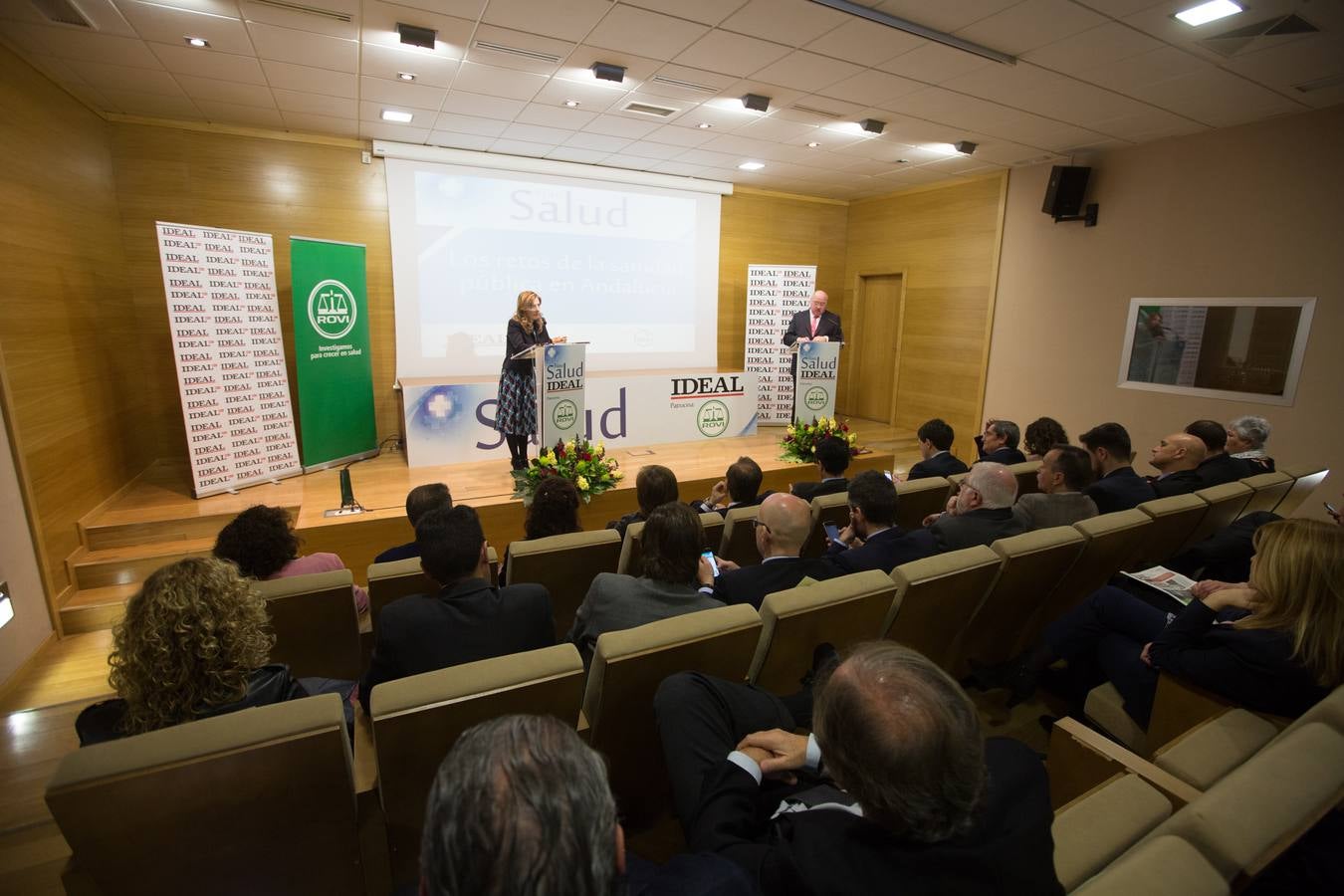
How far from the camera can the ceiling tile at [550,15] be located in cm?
321

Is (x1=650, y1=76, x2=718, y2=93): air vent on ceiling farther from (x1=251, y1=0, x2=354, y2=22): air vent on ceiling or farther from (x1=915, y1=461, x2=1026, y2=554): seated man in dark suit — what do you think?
(x1=915, y1=461, x2=1026, y2=554): seated man in dark suit

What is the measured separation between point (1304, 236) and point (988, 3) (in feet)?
11.4

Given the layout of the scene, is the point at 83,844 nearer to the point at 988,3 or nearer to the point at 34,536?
the point at 34,536

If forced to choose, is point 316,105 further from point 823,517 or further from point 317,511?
point 823,517

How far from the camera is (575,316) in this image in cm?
710

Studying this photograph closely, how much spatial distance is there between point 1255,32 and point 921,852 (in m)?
4.63

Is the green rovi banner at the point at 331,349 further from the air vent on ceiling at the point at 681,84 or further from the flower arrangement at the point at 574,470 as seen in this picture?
the air vent on ceiling at the point at 681,84

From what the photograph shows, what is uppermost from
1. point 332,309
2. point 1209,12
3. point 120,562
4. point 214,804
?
point 1209,12

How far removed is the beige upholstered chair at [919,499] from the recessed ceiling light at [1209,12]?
2.60 meters

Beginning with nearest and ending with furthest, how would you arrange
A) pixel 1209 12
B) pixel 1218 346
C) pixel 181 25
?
pixel 1209 12 < pixel 181 25 < pixel 1218 346

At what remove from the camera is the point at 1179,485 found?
3.29 metres

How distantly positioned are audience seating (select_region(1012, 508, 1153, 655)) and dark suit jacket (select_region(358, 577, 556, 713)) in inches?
76.9

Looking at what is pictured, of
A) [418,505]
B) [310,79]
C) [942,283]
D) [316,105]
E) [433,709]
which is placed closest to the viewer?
[433,709]

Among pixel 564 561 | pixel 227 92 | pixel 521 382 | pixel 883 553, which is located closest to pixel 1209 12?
pixel 883 553
